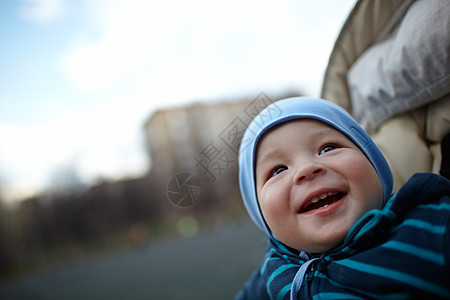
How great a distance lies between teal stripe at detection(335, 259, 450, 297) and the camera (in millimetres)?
486

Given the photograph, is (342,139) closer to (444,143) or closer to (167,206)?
(444,143)

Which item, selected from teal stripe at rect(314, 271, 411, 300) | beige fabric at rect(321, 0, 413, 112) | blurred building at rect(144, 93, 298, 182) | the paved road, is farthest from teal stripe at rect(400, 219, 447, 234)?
blurred building at rect(144, 93, 298, 182)

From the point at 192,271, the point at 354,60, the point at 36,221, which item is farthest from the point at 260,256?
the point at 36,221

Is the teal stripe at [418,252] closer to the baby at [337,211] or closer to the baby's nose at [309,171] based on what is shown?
the baby at [337,211]

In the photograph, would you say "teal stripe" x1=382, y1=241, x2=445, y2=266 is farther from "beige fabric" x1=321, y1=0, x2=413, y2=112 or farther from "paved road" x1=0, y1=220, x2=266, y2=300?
"paved road" x1=0, y1=220, x2=266, y2=300

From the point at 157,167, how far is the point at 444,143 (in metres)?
14.1

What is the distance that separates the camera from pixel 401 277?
51 cm

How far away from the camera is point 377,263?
55 cm

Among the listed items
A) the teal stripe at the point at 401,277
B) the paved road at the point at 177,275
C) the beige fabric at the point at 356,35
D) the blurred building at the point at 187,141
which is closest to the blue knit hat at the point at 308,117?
the teal stripe at the point at 401,277

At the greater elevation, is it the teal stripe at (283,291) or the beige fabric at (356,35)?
the beige fabric at (356,35)

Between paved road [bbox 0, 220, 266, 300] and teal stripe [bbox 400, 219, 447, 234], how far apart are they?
167 inches

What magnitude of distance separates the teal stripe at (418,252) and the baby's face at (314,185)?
0.08 m

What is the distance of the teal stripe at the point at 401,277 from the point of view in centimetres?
49

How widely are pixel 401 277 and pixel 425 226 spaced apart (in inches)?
4.0
